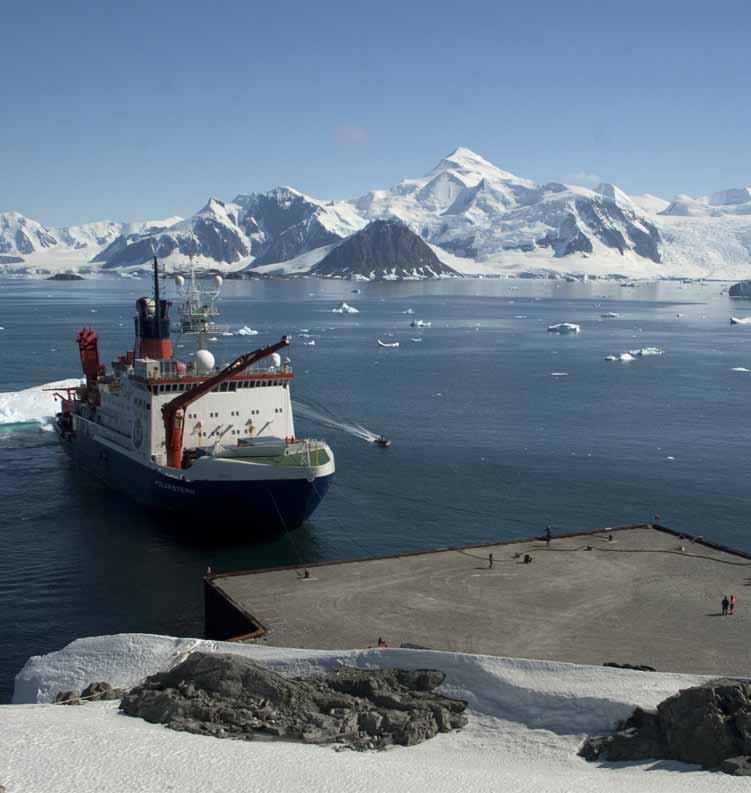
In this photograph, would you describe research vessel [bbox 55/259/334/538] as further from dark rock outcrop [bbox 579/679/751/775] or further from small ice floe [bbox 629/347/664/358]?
small ice floe [bbox 629/347/664/358]

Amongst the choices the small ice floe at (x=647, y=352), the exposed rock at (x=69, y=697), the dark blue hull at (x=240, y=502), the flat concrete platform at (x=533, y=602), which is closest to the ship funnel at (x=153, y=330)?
the dark blue hull at (x=240, y=502)

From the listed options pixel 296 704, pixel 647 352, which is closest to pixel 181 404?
pixel 296 704

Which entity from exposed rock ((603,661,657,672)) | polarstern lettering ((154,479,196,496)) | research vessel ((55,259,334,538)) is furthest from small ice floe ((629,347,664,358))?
exposed rock ((603,661,657,672))

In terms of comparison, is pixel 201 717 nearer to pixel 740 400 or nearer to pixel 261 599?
pixel 261 599

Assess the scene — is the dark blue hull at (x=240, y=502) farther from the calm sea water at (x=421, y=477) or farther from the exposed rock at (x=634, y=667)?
the exposed rock at (x=634, y=667)

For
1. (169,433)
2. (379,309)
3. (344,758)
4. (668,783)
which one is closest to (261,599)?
(344,758)

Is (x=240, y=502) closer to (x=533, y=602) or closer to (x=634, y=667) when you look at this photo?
(x=533, y=602)
